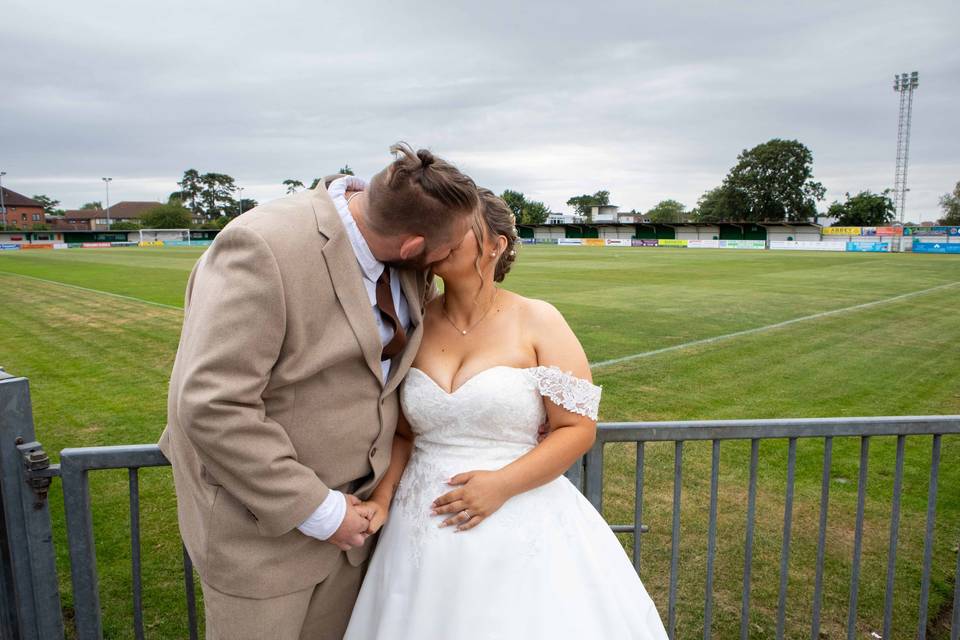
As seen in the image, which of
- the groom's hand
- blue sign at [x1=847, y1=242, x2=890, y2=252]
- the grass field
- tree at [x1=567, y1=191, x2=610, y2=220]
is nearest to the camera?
the groom's hand

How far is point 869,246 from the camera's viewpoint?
60.5 meters

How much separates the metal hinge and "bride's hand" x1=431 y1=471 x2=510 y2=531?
126cm

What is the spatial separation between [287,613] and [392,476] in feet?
1.75

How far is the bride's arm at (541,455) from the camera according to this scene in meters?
2.18

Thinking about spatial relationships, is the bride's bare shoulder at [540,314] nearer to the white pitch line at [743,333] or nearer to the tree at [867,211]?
the white pitch line at [743,333]

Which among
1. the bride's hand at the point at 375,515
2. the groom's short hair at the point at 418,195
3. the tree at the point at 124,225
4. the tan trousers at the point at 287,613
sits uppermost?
the tree at the point at 124,225

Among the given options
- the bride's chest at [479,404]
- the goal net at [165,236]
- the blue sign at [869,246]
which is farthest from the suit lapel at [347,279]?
the goal net at [165,236]

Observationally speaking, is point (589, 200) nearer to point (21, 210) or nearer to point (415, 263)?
point (21, 210)

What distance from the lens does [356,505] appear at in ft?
6.88

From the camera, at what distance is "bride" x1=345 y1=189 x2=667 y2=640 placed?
2139mm

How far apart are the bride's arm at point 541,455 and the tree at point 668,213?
458 feet

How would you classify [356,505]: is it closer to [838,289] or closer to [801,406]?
[801,406]

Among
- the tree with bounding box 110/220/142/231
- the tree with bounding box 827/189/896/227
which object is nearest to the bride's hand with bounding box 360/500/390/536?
the tree with bounding box 827/189/896/227

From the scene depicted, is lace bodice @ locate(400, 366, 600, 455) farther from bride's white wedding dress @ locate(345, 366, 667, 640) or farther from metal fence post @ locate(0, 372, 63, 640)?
metal fence post @ locate(0, 372, 63, 640)
